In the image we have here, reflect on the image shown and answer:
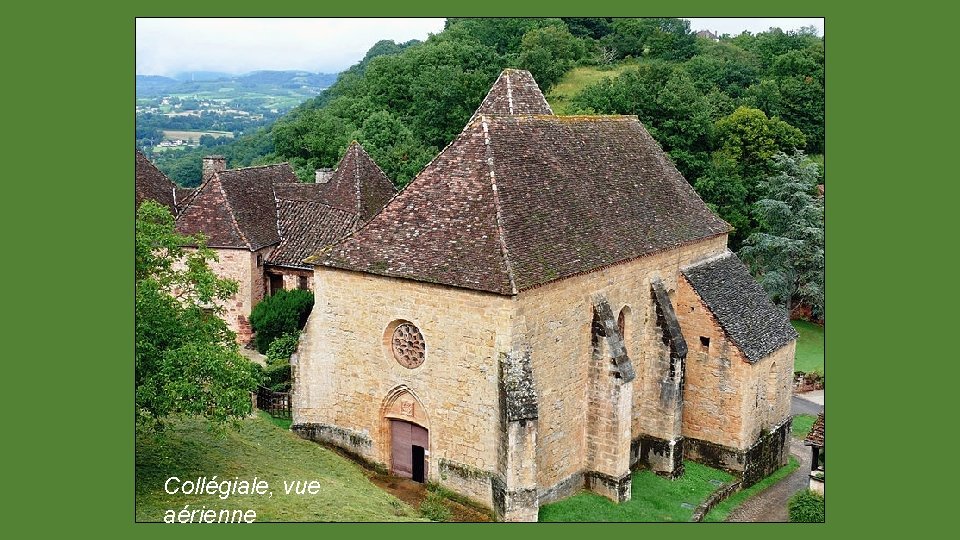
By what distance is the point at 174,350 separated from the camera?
22.7 m

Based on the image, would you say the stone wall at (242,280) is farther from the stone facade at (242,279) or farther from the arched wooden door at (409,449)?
the arched wooden door at (409,449)

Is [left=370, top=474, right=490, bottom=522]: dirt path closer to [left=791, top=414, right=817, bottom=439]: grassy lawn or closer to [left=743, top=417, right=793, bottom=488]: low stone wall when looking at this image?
[left=743, top=417, right=793, bottom=488]: low stone wall

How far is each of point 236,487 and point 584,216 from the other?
41.4ft

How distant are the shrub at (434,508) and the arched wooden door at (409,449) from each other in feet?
3.77

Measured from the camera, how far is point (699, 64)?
267 feet

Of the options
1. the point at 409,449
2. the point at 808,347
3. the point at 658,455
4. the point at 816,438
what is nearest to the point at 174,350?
the point at 409,449

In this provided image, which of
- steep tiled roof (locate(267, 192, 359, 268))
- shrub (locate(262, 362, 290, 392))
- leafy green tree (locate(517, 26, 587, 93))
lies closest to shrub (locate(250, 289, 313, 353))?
steep tiled roof (locate(267, 192, 359, 268))

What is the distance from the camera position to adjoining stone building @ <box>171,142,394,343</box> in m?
39.3

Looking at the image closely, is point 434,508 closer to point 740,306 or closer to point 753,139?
point 740,306

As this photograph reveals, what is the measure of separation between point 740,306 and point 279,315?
17.6 meters

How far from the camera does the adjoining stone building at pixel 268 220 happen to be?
1549 inches

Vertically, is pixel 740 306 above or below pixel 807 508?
above

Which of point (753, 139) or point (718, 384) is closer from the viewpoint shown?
point (718, 384)

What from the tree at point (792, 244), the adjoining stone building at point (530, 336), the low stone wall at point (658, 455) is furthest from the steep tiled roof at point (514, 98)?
the tree at point (792, 244)
